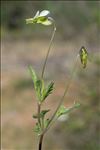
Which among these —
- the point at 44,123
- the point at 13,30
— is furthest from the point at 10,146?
the point at 13,30

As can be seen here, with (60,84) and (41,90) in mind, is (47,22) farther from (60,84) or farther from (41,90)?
(60,84)

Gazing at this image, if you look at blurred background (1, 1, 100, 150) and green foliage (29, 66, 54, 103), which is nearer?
green foliage (29, 66, 54, 103)

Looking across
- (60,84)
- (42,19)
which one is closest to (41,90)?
(42,19)

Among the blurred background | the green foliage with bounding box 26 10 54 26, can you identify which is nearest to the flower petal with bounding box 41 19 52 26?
the green foliage with bounding box 26 10 54 26

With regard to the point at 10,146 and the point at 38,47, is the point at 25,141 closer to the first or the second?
the point at 10,146

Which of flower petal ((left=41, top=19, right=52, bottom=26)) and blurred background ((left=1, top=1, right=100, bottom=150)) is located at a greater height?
flower petal ((left=41, top=19, right=52, bottom=26))

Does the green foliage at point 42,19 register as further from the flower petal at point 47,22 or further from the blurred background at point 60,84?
the blurred background at point 60,84

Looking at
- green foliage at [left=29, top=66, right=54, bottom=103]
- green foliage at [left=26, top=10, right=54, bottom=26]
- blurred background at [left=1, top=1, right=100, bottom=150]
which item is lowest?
blurred background at [left=1, top=1, right=100, bottom=150]

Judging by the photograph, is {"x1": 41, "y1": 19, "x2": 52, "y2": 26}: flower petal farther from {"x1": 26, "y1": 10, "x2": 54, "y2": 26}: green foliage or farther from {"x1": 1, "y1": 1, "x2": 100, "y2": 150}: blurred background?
{"x1": 1, "y1": 1, "x2": 100, "y2": 150}: blurred background

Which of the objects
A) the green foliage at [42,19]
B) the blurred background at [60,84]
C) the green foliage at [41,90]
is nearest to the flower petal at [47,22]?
the green foliage at [42,19]
